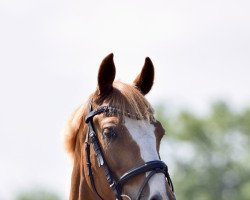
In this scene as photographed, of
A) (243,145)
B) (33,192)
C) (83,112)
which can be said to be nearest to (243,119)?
(243,145)

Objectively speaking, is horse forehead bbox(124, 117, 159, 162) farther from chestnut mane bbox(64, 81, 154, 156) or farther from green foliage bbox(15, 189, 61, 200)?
green foliage bbox(15, 189, 61, 200)

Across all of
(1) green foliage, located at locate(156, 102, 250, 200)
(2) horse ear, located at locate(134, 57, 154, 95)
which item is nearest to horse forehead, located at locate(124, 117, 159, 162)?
(2) horse ear, located at locate(134, 57, 154, 95)

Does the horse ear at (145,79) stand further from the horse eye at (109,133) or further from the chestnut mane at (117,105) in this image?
the horse eye at (109,133)

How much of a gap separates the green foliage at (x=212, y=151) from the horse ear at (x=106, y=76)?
51.5m

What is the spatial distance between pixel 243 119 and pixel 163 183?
56.3m

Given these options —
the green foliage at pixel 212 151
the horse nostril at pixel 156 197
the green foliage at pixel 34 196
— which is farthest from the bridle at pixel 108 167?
the green foliage at pixel 34 196

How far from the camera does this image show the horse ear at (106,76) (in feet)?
28.5

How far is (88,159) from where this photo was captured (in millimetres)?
8602

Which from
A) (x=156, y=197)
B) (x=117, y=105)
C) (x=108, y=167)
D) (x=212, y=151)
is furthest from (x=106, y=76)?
(x=212, y=151)

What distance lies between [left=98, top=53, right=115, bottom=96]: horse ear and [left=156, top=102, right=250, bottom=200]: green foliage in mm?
51485

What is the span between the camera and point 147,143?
319 inches

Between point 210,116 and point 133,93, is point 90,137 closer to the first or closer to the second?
point 133,93

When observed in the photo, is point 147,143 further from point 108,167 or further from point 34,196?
point 34,196

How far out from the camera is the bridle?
795 cm
